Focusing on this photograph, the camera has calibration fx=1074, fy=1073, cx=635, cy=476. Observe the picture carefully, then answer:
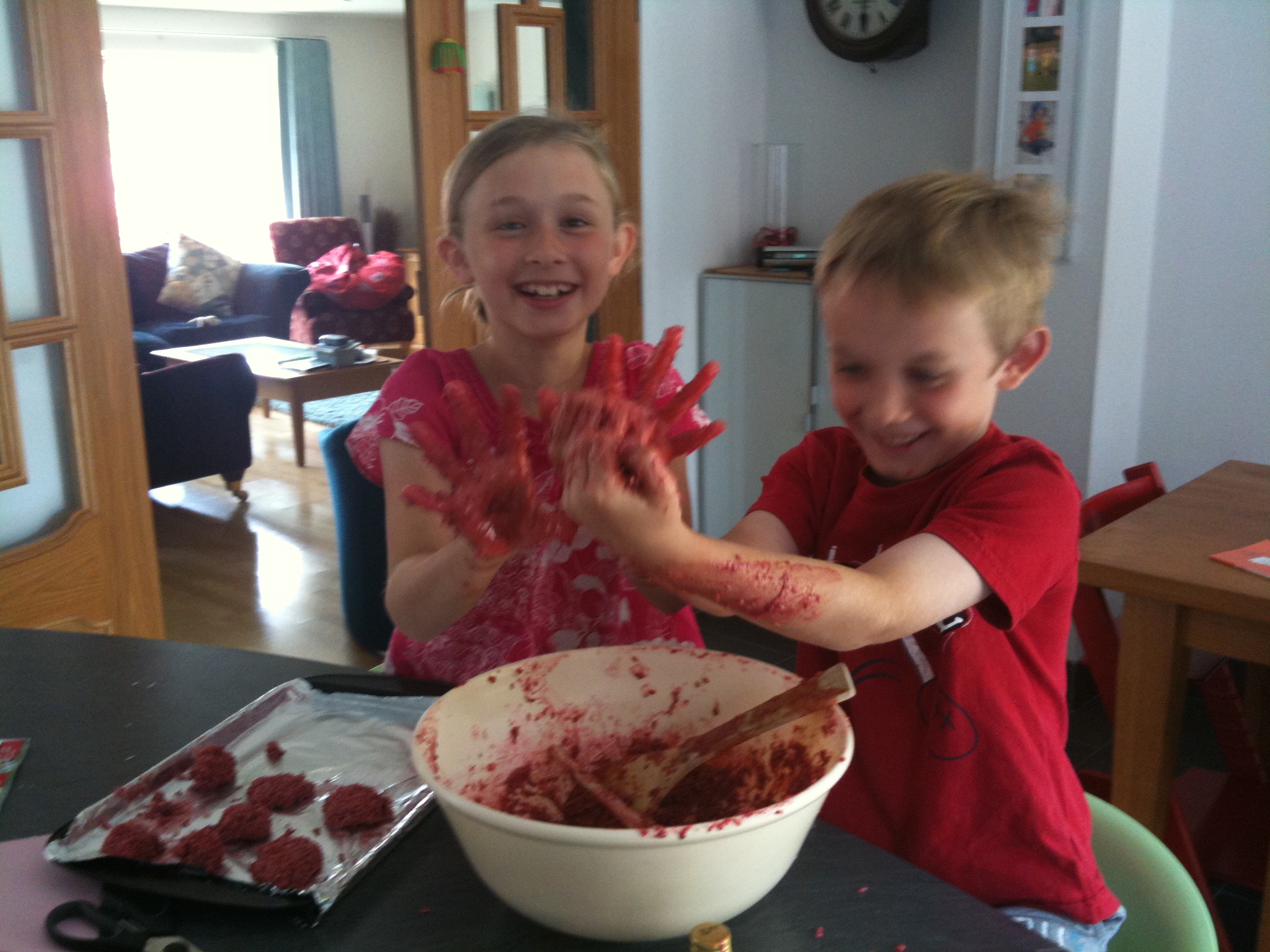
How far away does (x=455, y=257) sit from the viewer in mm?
1235

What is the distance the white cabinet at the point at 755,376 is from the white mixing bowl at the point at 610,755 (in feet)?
7.22

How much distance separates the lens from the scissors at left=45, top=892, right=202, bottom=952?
2.06 ft

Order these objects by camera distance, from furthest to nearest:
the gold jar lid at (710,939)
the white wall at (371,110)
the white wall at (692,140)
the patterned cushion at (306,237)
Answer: the white wall at (371,110) → the patterned cushion at (306,237) → the white wall at (692,140) → the gold jar lid at (710,939)

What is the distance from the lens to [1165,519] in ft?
5.68

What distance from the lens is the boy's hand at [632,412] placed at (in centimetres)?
66

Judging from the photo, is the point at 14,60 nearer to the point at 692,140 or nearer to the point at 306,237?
the point at 692,140

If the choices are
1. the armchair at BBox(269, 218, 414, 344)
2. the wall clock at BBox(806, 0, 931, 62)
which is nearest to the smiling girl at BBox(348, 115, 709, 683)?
the wall clock at BBox(806, 0, 931, 62)

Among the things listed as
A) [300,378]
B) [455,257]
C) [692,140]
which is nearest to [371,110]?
[300,378]

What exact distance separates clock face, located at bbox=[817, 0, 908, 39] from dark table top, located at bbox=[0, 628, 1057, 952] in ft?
8.69

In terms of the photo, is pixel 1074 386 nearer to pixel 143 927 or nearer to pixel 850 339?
pixel 850 339

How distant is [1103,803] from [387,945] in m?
0.68

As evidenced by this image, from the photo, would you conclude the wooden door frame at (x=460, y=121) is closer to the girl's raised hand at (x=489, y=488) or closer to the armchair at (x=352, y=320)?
the girl's raised hand at (x=489, y=488)

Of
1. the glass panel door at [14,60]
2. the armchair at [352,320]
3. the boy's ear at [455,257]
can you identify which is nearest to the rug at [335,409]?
the armchair at [352,320]

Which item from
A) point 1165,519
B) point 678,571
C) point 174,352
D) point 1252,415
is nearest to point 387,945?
point 678,571
